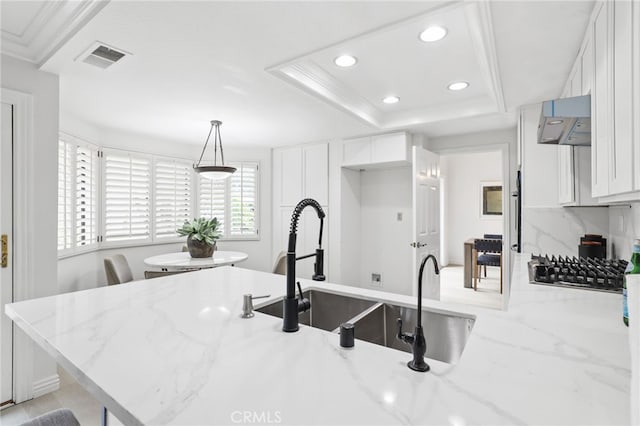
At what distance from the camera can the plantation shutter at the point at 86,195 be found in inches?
137

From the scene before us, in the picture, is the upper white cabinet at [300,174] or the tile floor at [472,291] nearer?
the upper white cabinet at [300,174]

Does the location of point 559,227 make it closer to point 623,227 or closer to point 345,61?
point 623,227

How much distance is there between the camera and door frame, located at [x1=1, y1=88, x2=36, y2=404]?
2.15m

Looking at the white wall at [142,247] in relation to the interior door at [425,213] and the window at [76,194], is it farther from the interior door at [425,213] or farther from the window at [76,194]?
the interior door at [425,213]

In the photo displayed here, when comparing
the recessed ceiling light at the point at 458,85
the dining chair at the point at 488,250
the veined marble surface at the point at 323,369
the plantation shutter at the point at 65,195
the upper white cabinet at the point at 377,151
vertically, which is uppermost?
the recessed ceiling light at the point at 458,85

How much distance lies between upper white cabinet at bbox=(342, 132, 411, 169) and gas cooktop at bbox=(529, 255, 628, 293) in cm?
224

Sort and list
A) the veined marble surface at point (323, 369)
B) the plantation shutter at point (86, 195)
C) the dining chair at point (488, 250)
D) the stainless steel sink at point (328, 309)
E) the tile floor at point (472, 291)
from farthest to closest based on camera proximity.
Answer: the dining chair at point (488, 250) → the tile floor at point (472, 291) → the plantation shutter at point (86, 195) → the stainless steel sink at point (328, 309) → the veined marble surface at point (323, 369)

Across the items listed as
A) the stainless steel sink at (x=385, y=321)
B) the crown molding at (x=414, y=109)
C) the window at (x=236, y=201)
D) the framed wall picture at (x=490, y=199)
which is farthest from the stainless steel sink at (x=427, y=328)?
the framed wall picture at (x=490, y=199)

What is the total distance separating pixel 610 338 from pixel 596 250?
1643 mm

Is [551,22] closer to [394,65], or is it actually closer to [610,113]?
[610,113]

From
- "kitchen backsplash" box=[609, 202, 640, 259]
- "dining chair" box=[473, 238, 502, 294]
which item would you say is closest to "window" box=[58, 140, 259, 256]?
"dining chair" box=[473, 238, 502, 294]

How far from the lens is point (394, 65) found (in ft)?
8.16

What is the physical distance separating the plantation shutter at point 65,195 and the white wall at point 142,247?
181mm

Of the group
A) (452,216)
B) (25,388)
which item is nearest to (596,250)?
(25,388)
